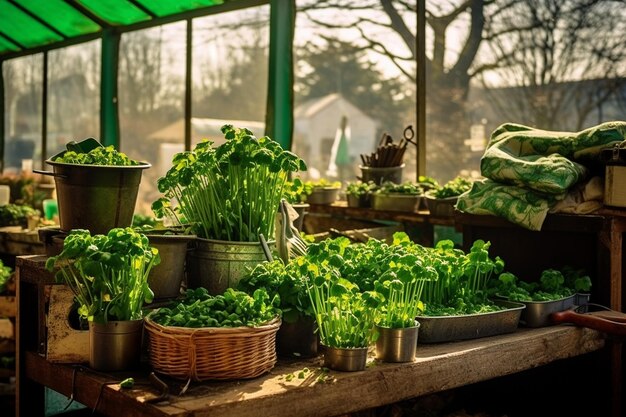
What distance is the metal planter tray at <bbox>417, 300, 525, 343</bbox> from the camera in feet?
9.96

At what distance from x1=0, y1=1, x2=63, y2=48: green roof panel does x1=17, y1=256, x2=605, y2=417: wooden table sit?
26.2ft

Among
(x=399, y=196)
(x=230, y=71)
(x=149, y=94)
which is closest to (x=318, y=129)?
(x=230, y=71)

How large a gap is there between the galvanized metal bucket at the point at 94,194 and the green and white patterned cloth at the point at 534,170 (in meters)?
1.70

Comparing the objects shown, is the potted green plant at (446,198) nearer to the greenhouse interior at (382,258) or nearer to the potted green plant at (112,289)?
the greenhouse interior at (382,258)

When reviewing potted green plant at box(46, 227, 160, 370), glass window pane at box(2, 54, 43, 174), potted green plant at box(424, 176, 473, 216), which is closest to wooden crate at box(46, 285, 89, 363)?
potted green plant at box(46, 227, 160, 370)

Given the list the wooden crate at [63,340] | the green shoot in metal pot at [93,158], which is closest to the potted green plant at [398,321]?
the wooden crate at [63,340]

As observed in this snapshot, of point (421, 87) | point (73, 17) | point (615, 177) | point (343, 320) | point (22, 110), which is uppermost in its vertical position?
point (73, 17)

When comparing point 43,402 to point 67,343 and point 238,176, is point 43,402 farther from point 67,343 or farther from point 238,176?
point 238,176

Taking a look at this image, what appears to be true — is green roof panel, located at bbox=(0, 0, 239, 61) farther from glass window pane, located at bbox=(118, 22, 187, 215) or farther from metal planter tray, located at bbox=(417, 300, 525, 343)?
metal planter tray, located at bbox=(417, 300, 525, 343)

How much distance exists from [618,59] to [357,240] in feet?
7.24

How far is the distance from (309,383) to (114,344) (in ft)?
2.17

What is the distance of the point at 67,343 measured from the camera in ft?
9.07

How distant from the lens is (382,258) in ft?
10.3

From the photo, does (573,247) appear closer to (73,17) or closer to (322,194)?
(322,194)
